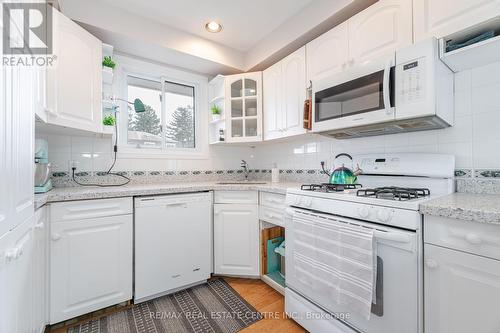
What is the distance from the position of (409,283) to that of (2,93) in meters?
1.76

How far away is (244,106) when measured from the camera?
8.32 ft

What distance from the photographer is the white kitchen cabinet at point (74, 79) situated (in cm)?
156

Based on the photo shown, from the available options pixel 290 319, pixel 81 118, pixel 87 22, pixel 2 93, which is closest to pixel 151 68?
pixel 87 22

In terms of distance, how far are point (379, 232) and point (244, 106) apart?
1.90 metres

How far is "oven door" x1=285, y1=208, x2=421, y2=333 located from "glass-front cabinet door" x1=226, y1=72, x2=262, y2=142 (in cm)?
135

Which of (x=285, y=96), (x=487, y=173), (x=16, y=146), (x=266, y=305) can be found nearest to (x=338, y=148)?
(x=285, y=96)

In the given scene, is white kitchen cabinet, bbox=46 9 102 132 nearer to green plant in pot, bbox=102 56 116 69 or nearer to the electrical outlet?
green plant in pot, bbox=102 56 116 69

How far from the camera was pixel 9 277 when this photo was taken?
2.65 feet

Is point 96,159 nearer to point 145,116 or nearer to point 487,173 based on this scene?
point 145,116

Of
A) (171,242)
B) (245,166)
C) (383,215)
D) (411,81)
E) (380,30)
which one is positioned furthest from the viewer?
(245,166)

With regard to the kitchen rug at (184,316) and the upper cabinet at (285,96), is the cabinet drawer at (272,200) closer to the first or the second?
the upper cabinet at (285,96)

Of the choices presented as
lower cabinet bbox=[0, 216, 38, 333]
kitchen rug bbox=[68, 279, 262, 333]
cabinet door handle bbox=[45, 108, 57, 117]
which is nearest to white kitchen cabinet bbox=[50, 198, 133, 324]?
kitchen rug bbox=[68, 279, 262, 333]

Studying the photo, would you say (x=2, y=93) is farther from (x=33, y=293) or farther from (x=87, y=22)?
(x=87, y=22)

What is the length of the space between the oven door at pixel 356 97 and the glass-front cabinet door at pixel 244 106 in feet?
2.78
